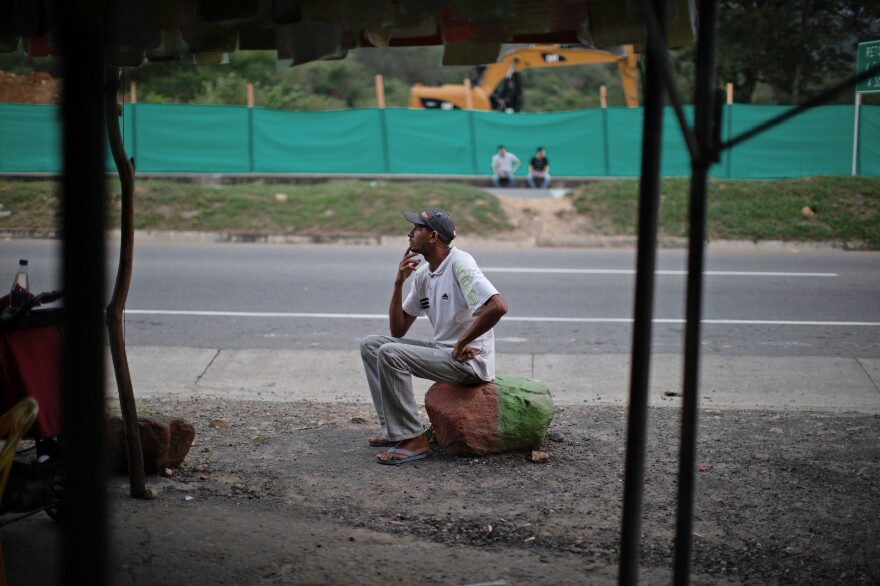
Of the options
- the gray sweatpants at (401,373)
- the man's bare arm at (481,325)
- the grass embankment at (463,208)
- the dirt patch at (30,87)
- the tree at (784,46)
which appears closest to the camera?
the man's bare arm at (481,325)

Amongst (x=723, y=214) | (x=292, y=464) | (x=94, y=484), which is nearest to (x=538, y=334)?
(x=292, y=464)

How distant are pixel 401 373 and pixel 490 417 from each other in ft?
1.88

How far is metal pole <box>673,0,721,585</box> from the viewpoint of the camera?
111 inches

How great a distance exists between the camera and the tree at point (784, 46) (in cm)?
2309

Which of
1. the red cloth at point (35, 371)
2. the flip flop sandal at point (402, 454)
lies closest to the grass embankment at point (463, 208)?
the flip flop sandal at point (402, 454)

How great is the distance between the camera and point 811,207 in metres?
17.0

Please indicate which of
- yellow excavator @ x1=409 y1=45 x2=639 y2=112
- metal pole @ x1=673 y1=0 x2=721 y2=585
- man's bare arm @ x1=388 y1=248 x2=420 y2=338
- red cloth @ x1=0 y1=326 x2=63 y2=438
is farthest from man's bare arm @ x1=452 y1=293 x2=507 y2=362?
yellow excavator @ x1=409 y1=45 x2=639 y2=112

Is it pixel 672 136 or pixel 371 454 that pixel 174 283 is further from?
pixel 672 136

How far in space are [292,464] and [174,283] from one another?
6.80 m

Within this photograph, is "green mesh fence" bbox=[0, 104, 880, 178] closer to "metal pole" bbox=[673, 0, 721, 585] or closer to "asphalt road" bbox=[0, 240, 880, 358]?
"asphalt road" bbox=[0, 240, 880, 358]

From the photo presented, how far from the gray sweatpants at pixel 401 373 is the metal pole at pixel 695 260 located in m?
2.51

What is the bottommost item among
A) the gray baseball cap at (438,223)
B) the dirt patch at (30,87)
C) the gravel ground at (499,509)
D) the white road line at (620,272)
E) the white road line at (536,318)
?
the gravel ground at (499,509)

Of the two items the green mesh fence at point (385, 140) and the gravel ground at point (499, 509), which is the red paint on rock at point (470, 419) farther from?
the green mesh fence at point (385, 140)

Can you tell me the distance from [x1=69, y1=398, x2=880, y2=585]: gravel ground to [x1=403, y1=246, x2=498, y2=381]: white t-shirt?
64cm
